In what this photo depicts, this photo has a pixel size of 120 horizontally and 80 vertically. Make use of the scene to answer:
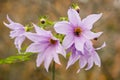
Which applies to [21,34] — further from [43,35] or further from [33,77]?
[33,77]

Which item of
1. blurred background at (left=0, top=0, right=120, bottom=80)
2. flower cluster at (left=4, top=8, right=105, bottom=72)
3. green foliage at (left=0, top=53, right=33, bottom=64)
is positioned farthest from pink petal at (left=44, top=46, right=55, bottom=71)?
blurred background at (left=0, top=0, right=120, bottom=80)

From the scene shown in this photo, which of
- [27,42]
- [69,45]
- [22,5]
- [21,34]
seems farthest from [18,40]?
[22,5]

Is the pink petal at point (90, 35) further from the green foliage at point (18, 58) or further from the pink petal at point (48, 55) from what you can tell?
the green foliage at point (18, 58)

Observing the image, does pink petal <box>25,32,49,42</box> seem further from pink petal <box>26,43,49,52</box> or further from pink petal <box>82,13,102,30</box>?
pink petal <box>82,13,102,30</box>

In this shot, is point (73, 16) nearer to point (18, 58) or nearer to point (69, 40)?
point (69, 40)

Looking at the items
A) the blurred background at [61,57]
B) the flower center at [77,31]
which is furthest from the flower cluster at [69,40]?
the blurred background at [61,57]

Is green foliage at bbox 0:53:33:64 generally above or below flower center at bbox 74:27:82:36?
below

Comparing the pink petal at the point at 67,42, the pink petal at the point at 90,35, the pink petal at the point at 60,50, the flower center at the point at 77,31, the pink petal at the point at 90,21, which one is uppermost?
the pink petal at the point at 90,21

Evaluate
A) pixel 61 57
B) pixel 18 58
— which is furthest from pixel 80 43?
pixel 61 57
